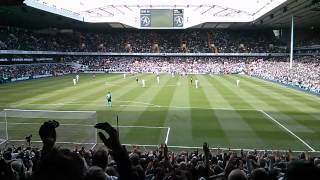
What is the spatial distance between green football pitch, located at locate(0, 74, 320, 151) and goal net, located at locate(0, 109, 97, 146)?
2.0 inches

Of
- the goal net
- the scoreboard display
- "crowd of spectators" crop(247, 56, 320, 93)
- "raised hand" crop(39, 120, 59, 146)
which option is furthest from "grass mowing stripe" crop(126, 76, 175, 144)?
the scoreboard display

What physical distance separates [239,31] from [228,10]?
1216cm

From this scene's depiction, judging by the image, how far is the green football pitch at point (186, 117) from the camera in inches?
856

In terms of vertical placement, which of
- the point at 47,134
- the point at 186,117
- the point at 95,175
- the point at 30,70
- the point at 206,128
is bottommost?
the point at 206,128

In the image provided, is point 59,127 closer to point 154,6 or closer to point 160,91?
point 160,91

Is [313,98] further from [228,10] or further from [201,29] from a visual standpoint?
[201,29]

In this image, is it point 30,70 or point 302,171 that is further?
point 30,70

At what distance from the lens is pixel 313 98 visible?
4078 centimetres

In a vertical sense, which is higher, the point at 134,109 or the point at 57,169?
the point at 57,169

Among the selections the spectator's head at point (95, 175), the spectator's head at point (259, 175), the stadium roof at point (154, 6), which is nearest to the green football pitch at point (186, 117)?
the spectator's head at point (259, 175)

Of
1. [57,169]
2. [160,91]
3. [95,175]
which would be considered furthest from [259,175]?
[160,91]

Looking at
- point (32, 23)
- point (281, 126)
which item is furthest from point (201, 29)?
point (281, 126)

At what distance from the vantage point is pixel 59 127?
21.4 meters

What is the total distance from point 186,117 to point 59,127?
1061 cm
